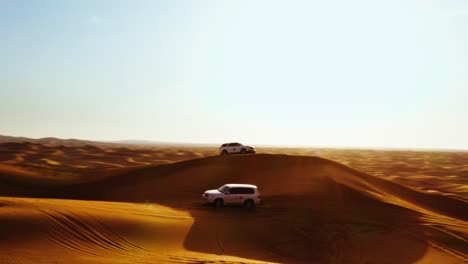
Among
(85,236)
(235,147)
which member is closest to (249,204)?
(85,236)

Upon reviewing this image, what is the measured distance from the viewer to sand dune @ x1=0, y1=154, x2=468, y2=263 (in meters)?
18.8

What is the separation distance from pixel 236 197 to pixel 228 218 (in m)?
2.60

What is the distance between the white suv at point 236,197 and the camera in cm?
2781

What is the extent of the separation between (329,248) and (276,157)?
1980 cm

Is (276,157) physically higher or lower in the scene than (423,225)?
higher

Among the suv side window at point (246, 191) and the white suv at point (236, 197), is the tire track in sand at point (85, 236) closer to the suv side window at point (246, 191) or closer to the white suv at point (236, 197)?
the white suv at point (236, 197)

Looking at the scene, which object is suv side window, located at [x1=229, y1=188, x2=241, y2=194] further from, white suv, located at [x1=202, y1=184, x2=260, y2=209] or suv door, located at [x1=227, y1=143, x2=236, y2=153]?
suv door, located at [x1=227, y1=143, x2=236, y2=153]

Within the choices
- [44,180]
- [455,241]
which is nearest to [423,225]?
[455,241]

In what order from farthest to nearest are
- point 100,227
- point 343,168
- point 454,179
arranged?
point 454,179, point 343,168, point 100,227

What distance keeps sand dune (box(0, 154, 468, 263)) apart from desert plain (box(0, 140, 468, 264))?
0.07 metres

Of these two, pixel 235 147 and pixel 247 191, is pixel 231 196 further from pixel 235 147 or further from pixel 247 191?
pixel 235 147

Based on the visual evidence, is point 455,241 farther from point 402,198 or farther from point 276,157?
point 276,157

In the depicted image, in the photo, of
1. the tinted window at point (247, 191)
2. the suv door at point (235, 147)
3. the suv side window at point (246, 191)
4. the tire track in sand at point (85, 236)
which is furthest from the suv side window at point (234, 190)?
the suv door at point (235, 147)

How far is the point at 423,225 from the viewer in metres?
26.7
